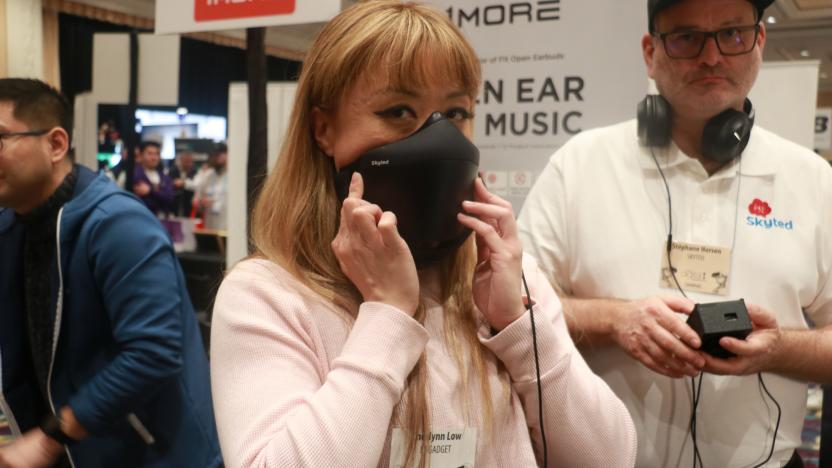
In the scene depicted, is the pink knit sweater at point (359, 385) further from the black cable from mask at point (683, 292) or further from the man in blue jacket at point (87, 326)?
the man in blue jacket at point (87, 326)

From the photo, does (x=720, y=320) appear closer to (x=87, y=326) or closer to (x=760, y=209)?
(x=760, y=209)

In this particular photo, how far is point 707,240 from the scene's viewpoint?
5.20 ft

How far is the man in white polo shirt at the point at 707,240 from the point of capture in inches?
59.7

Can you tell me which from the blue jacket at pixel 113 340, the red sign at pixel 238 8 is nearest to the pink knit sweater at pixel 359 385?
the blue jacket at pixel 113 340

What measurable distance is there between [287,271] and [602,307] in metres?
0.79

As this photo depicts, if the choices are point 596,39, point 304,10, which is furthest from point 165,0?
point 596,39

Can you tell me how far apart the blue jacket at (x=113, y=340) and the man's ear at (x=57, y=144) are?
0.11 metres

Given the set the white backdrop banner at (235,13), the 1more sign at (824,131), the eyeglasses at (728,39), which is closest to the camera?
the eyeglasses at (728,39)

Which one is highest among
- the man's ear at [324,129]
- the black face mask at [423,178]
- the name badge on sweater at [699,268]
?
the man's ear at [324,129]

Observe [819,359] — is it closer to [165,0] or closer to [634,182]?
[634,182]

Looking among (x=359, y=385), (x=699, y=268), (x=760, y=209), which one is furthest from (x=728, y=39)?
(x=359, y=385)

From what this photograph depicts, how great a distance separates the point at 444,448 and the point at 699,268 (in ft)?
2.86

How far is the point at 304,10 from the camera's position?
1.93 meters

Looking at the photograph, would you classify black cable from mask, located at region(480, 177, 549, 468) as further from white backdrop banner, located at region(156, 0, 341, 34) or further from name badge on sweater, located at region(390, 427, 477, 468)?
white backdrop banner, located at region(156, 0, 341, 34)
